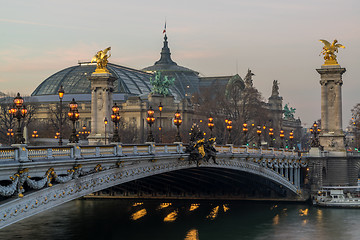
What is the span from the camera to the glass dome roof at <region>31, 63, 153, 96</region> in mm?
164000

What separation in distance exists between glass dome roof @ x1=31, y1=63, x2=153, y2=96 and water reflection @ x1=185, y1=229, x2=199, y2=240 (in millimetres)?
105308

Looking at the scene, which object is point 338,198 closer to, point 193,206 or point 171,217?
point 193,206

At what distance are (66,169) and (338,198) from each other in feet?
152

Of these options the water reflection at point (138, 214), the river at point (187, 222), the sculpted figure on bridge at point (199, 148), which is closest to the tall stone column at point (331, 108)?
the river at point (187, 222)

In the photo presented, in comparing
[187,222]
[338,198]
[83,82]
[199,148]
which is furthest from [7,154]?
[83,82]

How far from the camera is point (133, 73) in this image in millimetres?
181250

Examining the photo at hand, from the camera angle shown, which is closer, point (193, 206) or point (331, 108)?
point (193, 206)

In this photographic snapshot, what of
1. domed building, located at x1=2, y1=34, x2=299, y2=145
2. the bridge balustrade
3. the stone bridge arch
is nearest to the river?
the stone bridge arch

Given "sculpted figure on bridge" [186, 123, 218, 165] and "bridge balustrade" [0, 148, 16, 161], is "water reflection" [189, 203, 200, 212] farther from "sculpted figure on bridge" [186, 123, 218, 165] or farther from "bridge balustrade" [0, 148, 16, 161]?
"bridge balustrade" [0, 148, 16, 161]

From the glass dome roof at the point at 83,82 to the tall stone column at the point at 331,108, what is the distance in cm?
8244

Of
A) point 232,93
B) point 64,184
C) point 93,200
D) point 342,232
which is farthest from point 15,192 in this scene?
point 232,93

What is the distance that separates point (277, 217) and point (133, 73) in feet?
388

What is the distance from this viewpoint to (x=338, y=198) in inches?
2926

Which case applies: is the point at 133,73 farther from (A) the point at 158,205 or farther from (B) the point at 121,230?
(B) the point at 121,230
